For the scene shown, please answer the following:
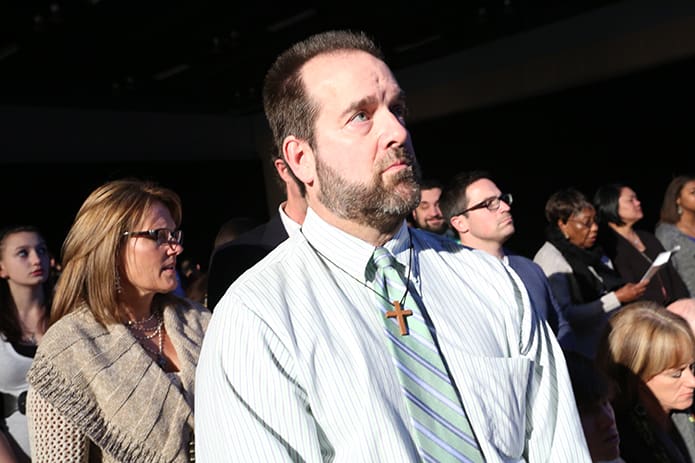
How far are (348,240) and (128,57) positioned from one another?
25.1 ft

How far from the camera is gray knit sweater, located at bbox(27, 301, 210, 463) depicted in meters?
1.78

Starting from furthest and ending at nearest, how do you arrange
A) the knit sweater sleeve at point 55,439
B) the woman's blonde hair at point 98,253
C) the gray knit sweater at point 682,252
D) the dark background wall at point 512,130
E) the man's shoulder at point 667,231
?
the dark background wall at point 512,130 < the man's shoulder at point 667,231 < the gray knit sweater at point 682,252 < the woman's blonde hair at point 98,253 < the knit sweater sleeve at point 55,439

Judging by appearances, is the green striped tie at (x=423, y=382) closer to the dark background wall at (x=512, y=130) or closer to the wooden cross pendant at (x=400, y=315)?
the wooden cross pendant at (x=400, y=315)

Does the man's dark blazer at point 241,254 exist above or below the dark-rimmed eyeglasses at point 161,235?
below

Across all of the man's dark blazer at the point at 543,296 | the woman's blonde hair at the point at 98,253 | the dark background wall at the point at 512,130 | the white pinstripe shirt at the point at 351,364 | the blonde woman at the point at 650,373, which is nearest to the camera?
the white pinstripe shirt at the point at 351,364

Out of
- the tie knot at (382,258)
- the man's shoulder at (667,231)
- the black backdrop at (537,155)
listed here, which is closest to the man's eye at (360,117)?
the tie knot at (382,258)

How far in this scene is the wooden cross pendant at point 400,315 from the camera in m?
1.13

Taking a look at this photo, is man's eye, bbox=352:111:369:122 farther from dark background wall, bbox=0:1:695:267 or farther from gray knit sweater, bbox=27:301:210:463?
dark background wall, bbox=0:1:695:267

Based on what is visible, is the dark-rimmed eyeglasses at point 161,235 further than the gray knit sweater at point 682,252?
No

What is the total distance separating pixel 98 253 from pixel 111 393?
394 millimetres

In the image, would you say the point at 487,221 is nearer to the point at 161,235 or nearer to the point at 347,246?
the point at 161,235

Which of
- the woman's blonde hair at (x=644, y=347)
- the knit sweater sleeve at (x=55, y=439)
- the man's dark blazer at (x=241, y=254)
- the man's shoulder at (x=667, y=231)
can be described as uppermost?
the man's dark blazer at (x=241, y=254)

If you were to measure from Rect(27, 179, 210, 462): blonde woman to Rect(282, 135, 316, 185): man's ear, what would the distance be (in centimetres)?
87

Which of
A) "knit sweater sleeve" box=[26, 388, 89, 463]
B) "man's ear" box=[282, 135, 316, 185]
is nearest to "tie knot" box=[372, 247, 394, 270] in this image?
"man's ear" box=[282, 135, 316, 185]
